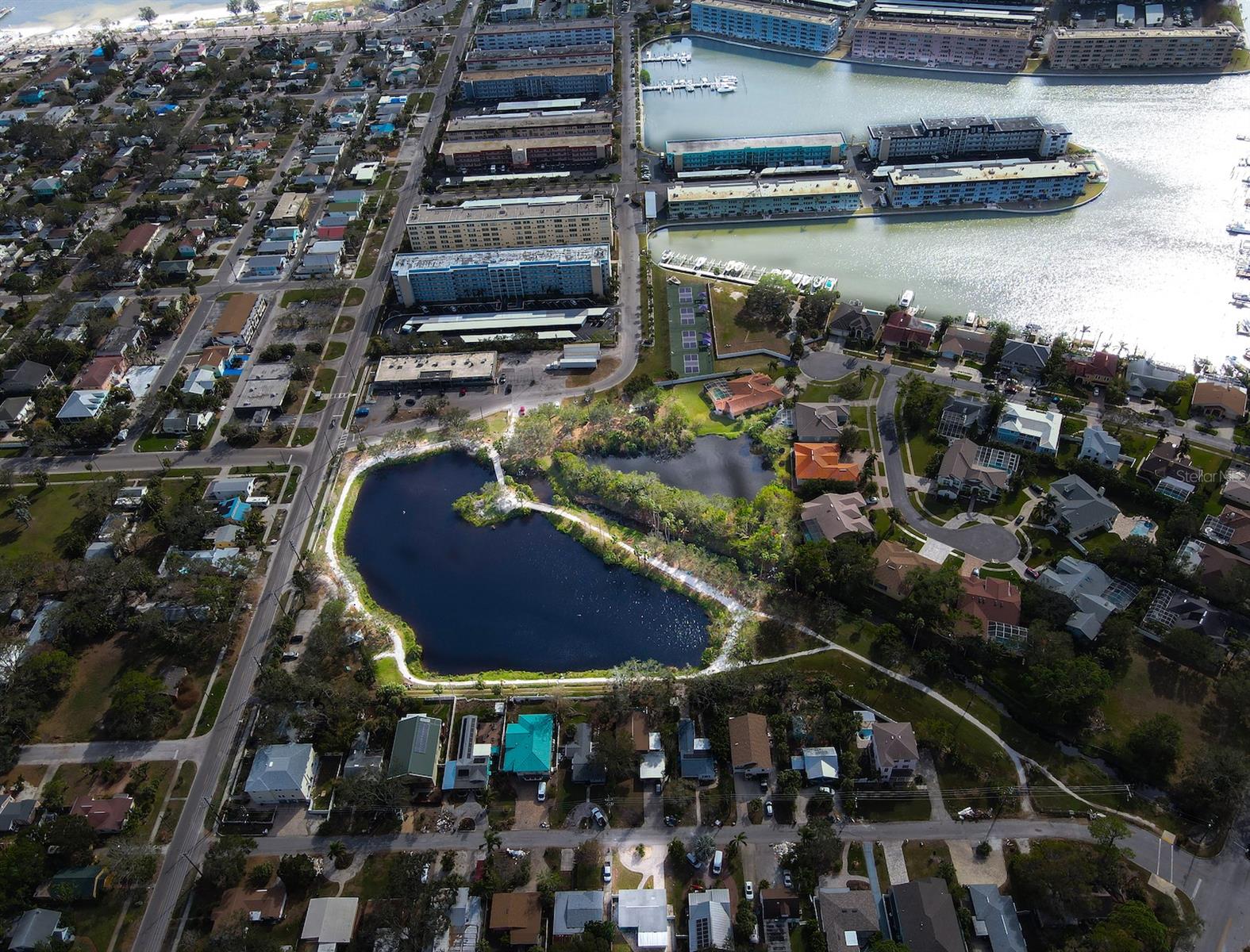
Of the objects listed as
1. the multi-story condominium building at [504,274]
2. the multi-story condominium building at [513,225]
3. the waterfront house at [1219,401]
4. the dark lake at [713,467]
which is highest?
the multi-story condominium building at [513,225]

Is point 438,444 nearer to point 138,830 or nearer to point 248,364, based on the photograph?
point 248,364

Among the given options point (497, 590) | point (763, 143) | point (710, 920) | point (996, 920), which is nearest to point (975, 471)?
point (996, 920)

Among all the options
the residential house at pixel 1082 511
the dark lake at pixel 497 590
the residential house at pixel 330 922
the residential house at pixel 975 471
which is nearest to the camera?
the residential house at pixel 330 922

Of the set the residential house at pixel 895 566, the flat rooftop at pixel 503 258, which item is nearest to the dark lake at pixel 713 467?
the residential house at pixel 895 566

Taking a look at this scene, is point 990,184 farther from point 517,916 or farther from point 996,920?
point 517,916

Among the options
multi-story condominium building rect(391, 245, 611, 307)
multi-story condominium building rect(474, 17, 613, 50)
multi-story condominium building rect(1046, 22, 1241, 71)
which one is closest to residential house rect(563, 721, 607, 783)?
multi-story condominium building rect(391, 245, 611, 307)

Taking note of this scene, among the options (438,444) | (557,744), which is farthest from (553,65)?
(557,744)

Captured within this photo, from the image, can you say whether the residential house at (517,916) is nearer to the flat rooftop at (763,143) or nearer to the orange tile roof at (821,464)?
the orange tile roof at (821,464)

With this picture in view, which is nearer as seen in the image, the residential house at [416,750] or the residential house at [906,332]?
the residential house at [416,750]
